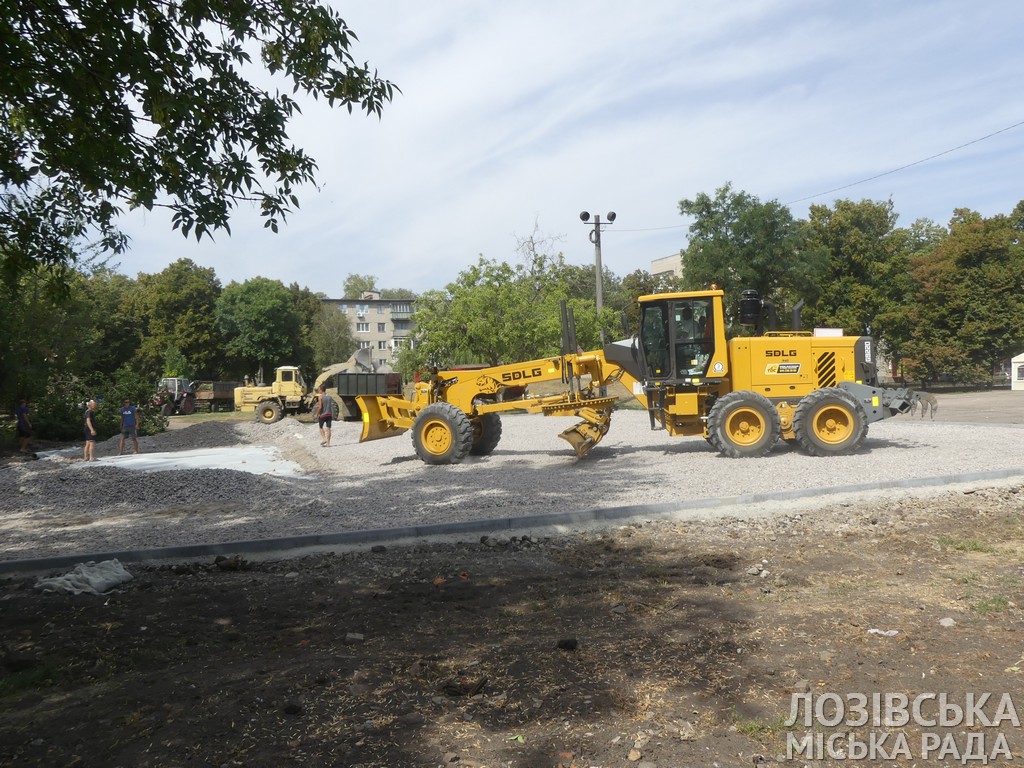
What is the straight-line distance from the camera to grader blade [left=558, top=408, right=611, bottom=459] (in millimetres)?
14922

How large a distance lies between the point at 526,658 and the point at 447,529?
435 centimetres

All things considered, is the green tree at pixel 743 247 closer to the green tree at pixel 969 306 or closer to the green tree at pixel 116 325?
the green tree at pixel 969 306

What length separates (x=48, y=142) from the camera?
6.85 meters

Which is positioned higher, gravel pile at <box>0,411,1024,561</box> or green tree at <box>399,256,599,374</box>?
green tree at <box>399,256,599,374</box>

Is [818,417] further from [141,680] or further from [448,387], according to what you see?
[141,680]

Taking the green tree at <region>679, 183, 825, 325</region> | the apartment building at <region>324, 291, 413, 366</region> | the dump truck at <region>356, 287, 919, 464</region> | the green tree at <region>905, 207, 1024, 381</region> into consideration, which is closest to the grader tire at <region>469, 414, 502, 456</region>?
the dump truck at <region>356, 287, 919, 464</region>

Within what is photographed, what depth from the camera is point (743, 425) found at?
1444cm

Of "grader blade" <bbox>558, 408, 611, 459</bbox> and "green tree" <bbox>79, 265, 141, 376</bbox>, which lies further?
"green tree" <bbox>79, 265, 141, 376</bbox>

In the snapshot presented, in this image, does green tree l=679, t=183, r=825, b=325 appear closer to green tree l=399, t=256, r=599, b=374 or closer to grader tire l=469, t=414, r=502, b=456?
green tree l=399, t=256, r=599, b=374

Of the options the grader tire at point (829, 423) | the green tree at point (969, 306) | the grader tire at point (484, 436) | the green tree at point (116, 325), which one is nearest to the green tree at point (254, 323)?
the green tree at point (116, 325)

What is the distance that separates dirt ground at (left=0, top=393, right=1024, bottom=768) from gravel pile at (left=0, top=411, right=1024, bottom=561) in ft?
6.13

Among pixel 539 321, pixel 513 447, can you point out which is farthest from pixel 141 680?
pixel 539 321

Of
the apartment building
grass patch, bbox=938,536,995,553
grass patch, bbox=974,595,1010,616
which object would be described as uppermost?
the apartment building

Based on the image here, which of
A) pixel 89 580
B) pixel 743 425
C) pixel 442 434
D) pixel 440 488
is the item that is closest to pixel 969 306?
pixel 743 425
